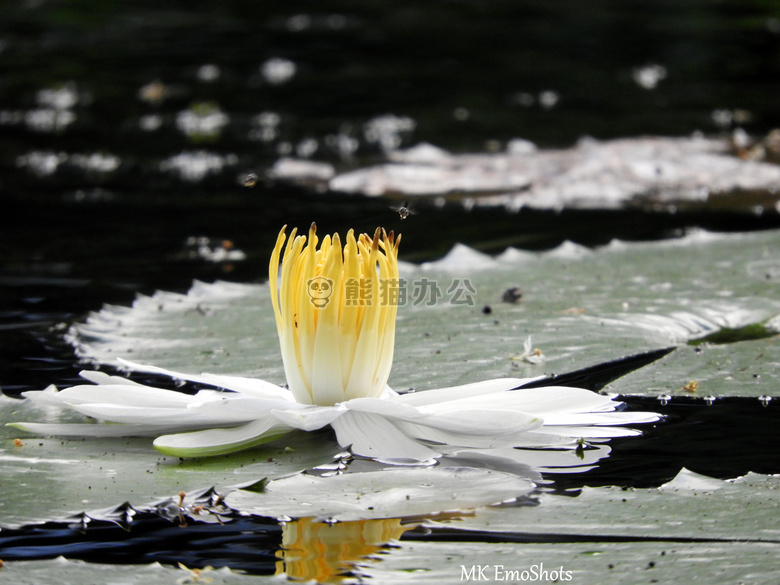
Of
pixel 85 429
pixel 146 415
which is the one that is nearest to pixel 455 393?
pixel 146 415

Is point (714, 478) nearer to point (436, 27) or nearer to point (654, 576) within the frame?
point (654, 576)

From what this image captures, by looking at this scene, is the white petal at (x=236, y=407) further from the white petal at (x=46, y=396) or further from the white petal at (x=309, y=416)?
the white petal at (x=46, y=396)

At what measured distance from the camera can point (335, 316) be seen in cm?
177

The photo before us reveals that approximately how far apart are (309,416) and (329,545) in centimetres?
29

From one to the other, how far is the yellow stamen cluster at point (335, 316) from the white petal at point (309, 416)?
9 cm

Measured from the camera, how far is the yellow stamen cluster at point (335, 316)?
1763 millimetres

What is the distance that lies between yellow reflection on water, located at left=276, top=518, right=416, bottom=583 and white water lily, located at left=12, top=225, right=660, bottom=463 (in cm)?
23

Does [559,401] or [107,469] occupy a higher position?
[559,401]

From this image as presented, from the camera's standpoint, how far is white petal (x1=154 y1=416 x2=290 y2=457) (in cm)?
166

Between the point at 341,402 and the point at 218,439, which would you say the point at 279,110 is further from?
the point at 218,439

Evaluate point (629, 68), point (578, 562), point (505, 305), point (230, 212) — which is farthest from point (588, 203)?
point (629, 68)

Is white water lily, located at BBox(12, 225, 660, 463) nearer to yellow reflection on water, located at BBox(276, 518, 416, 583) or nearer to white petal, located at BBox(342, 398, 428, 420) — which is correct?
white petal, located at BBox(342, 398, 428, 420)

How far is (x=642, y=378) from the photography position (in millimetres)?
2166

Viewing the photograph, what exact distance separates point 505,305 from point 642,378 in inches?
26.6
